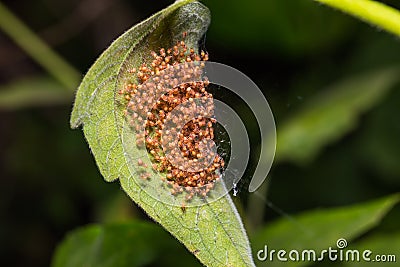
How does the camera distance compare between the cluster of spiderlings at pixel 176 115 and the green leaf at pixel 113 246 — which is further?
the green leaf at pixel 113 246

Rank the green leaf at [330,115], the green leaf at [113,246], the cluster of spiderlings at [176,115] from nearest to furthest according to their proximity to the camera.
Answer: the cluster of spiderlings at [176,115] → the green leaf at [113,246] → the green leaf at [330,115]

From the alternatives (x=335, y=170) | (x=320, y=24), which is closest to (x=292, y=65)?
(x=320, y=24)

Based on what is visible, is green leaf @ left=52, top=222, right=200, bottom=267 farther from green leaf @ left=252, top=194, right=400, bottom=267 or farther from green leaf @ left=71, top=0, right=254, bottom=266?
green leaf @ left=71, top=0, right=254, bottom=266

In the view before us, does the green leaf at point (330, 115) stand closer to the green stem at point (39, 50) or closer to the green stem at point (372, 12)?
the green stem at point (39, 50)

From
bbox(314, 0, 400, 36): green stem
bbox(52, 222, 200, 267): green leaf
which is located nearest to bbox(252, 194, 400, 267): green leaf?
bbox(52, 222, 200, 267): green leaf

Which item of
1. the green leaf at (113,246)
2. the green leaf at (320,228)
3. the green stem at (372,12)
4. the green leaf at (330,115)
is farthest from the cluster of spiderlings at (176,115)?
the green leaf at (330,115)
